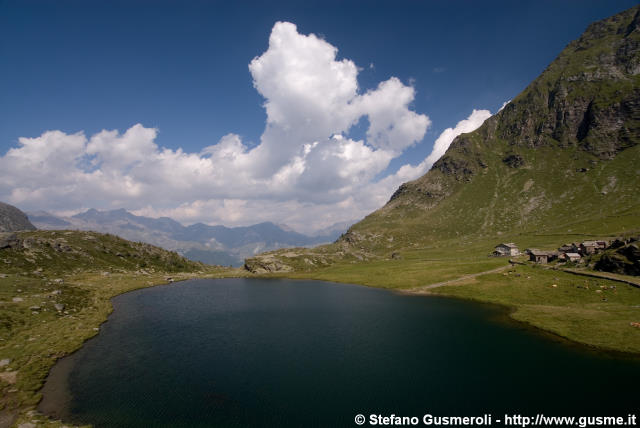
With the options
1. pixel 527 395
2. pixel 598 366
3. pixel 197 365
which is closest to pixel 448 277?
pixel 598 366

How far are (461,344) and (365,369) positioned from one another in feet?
74.7

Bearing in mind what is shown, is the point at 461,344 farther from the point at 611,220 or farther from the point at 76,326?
the point at 611,220

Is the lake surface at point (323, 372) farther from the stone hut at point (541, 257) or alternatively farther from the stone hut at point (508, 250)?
the stone hut at point (508, 250)

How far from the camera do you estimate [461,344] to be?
178ft

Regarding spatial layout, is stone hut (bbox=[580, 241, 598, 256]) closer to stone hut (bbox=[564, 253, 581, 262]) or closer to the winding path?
stone hut (bbox=[564, 253, 581, 262])

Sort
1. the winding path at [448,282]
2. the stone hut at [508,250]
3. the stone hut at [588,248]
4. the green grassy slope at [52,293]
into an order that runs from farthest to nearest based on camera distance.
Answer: the stone hut at [508,250], the winding path at [448,282], the stone hut at [588,248], the green grassy slope at [52,293]

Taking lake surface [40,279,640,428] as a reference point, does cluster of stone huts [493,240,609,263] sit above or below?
above

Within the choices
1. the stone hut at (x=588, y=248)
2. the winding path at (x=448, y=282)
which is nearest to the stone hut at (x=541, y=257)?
the stone hut at (x=588, y=248)

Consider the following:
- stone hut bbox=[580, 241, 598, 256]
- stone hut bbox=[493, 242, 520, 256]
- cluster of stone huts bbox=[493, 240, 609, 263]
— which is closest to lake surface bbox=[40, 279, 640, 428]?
cluster of stone huts bbox=[493, 240, 609, 263]

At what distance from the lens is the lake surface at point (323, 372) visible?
33094 mm

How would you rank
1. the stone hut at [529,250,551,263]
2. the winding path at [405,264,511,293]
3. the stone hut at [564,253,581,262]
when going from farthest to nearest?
the stone hut at [529,250,551,263] → the winding path at [405,264,511,293] → the stone hut at [564,253,581,262]

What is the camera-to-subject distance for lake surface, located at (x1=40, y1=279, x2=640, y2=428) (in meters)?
33.1

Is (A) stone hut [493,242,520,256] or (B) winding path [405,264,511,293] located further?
(A) stone hut [493,242,520,256]

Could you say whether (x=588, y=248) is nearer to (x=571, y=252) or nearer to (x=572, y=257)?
(x=571, y=252)
